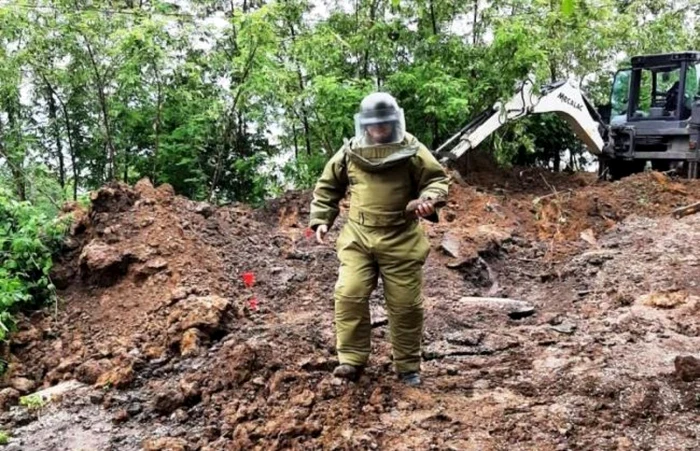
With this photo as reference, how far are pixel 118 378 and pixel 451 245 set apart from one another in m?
4.26

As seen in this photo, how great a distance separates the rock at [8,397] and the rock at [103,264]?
1516 millimetres

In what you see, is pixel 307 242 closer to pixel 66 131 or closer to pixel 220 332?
pixel 220 332

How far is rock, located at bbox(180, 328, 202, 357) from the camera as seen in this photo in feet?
15.9

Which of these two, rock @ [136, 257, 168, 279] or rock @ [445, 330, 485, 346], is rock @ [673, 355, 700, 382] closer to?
rock @ [445, 330, 485, 346]

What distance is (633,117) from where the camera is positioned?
13117mm

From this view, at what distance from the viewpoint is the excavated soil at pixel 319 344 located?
11.8ft

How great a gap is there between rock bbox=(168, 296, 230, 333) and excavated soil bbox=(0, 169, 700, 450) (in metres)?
0.01

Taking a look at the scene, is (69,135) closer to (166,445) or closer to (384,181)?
(384,181)

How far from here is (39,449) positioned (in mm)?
3887

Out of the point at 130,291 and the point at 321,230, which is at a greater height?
the point at 321,230

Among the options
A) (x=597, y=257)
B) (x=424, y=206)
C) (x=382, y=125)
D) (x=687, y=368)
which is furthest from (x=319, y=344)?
(x=597, y=257)

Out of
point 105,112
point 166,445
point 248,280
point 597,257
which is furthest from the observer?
point 105,112

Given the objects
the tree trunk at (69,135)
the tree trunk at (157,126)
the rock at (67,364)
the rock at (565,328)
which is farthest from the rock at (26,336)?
the tree trunk at (157,126)

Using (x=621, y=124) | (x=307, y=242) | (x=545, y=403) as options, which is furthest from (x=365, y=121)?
(x=621, y=124)
